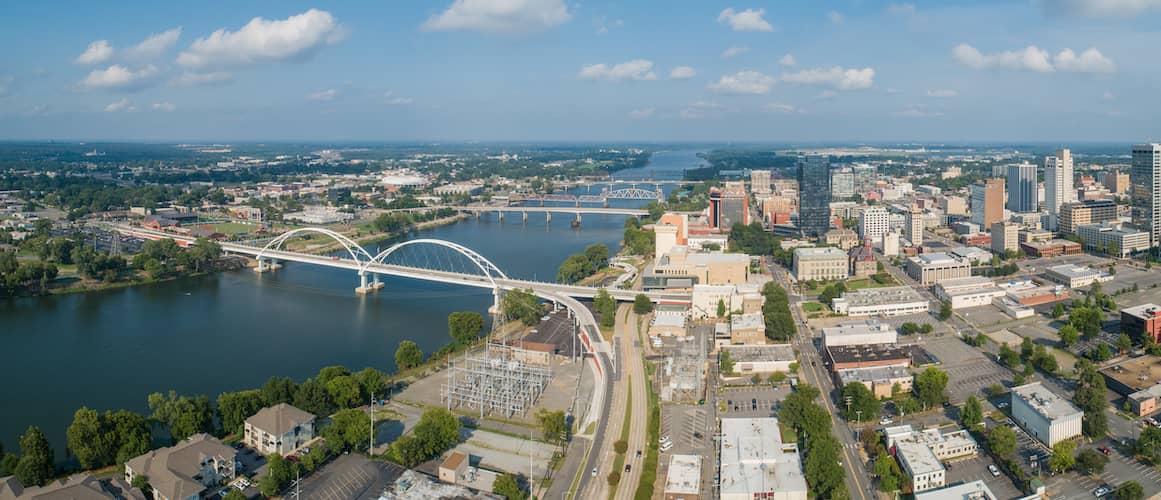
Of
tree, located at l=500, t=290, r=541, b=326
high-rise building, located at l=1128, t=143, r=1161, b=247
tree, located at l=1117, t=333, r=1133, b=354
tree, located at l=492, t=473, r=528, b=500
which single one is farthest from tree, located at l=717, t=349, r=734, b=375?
high-rise building, located at l=1128, t=143, r=1161, b=247

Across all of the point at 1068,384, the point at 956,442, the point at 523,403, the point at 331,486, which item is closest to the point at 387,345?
the point at 523,403

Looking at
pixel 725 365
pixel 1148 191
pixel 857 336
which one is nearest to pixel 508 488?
pixel 725 365

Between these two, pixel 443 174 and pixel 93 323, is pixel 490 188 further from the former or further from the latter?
pixel 93 323

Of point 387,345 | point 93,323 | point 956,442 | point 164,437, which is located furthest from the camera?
point 93,323

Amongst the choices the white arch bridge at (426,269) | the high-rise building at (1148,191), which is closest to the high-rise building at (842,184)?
the high-rise building at (1148,191)

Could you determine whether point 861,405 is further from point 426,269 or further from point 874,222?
point 874,222

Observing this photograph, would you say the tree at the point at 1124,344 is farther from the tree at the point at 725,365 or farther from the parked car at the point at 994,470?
the tree at the point at 725,365
